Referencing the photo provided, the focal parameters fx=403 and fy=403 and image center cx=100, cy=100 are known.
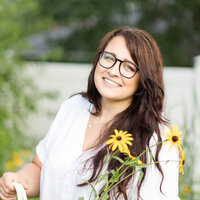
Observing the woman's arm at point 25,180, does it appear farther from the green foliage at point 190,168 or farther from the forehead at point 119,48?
the green foliage at point 190,168

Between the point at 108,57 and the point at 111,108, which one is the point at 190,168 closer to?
the point at 111,108

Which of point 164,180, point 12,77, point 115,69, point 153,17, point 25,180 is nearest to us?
point 164,180

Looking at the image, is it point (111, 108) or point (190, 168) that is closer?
point (111, 108)

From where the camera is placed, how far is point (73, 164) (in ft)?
5.31

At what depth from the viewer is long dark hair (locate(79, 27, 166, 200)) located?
1528 mm

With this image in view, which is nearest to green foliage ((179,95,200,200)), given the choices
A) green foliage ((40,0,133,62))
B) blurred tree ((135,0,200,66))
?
green foliage ((40,0,133,62))

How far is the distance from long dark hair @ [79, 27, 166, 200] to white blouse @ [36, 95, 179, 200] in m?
0.05

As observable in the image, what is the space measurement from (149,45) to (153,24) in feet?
41.9

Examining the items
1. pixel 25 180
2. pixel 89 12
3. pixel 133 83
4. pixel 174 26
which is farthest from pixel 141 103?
pixel 174 26

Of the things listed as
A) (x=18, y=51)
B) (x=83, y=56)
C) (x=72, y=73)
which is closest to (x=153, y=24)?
(x=83, y=56)

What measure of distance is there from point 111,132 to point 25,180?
0.43 m

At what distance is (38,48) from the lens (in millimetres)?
19016

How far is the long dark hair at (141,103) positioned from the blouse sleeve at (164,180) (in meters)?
0.06

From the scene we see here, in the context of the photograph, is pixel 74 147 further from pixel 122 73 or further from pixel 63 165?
pixel 122 73
